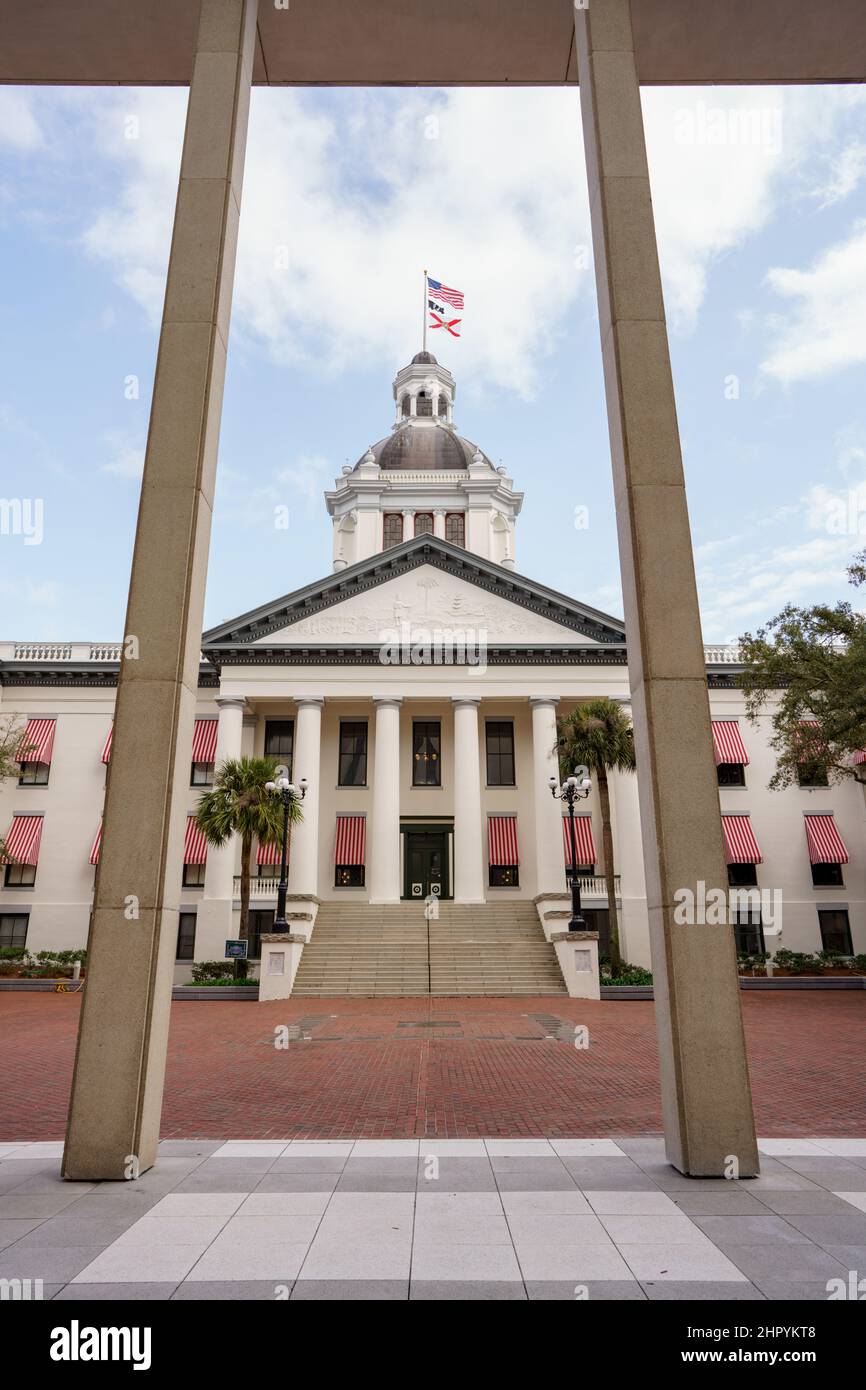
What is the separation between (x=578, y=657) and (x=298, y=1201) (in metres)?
29.2

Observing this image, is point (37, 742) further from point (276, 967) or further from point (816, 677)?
point (816, 677)

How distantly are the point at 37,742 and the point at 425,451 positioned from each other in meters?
28.5

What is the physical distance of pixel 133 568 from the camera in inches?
257

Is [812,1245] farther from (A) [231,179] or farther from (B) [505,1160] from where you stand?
(A) [231,179]

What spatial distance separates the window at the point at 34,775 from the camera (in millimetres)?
33750

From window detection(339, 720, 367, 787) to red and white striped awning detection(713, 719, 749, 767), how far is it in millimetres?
14606

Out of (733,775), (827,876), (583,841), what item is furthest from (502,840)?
(827,876)

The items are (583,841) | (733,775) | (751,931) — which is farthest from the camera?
(733,775)

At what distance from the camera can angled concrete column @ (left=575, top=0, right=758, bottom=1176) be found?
5777 mm

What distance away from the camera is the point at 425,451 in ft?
165

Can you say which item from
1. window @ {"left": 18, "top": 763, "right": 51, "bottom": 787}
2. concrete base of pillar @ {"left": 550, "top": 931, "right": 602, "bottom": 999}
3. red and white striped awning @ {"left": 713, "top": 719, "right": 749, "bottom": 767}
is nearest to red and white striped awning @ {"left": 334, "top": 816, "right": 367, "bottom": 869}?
concrete base of pillar @ {"left": 550, "top": 931, "right": 602, "bottom": 999}

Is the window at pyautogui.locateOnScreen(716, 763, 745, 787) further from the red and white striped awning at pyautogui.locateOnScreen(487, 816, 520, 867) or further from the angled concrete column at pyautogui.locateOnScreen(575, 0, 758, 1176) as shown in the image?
the angled concrete column at pyautogui.locateOnScreen(575, 0, 758, 1176)

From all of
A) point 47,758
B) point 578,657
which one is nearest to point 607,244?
point 578,657

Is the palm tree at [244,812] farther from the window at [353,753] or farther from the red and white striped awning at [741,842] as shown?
the red and white striped awning at [741,842]
